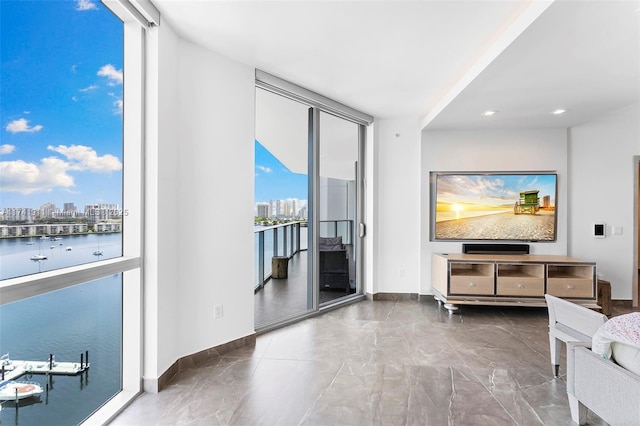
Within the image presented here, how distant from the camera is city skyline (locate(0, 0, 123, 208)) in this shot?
59.9 inches

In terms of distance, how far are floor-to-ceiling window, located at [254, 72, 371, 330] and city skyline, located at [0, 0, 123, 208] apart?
1475 millimetres

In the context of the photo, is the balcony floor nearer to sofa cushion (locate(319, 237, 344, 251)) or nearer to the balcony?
the balcony

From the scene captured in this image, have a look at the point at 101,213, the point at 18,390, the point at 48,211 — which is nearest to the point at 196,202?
the point at 101,213

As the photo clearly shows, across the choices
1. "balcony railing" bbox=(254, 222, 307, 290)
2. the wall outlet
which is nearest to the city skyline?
the wall outlet

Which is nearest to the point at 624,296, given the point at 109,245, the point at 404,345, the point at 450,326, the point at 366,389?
the point at 450,326

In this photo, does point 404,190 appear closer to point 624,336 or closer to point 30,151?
point 624,336

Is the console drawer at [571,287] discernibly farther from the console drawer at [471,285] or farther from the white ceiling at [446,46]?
the white ceiling at [446,46]

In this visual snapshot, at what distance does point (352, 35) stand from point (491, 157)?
309cm

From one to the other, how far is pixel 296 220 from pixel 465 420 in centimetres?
267

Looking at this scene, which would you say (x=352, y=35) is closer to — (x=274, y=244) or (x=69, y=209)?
(x=69, y=209)

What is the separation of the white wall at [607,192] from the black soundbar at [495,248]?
0.71m

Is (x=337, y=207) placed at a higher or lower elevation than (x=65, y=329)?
higher

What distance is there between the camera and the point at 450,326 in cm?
379

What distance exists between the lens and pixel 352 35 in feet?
8.61
